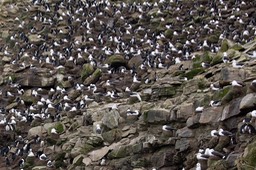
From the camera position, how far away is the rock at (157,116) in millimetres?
23234

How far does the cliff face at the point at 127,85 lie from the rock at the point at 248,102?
0.13ft

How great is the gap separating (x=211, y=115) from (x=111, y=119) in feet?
18.4

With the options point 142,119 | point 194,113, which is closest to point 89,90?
point 142,119

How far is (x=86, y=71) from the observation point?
36156 millimetres

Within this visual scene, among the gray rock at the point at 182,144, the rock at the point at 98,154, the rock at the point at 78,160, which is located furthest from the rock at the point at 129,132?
the gray rock at the point at 182,144

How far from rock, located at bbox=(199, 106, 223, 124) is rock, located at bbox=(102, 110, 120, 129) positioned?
5.07 meters

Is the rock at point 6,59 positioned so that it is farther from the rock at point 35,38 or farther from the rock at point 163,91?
the rock at point 163,91

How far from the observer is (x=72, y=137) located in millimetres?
26438

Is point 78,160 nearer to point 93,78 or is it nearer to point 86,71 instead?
point 93,78

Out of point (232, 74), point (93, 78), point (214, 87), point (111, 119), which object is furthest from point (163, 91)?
point (93, 78)

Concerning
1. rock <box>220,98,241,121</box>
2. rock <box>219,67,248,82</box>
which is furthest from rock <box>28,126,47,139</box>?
rock <box>220,98,241,121</box>

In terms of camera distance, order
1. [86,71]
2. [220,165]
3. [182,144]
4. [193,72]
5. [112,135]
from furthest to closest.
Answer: [86,71] → [193,72] → [112,135] → [182,144] → [220,165]

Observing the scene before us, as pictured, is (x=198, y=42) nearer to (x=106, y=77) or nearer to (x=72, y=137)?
(x=106, y=77)

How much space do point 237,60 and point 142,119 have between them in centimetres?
500
